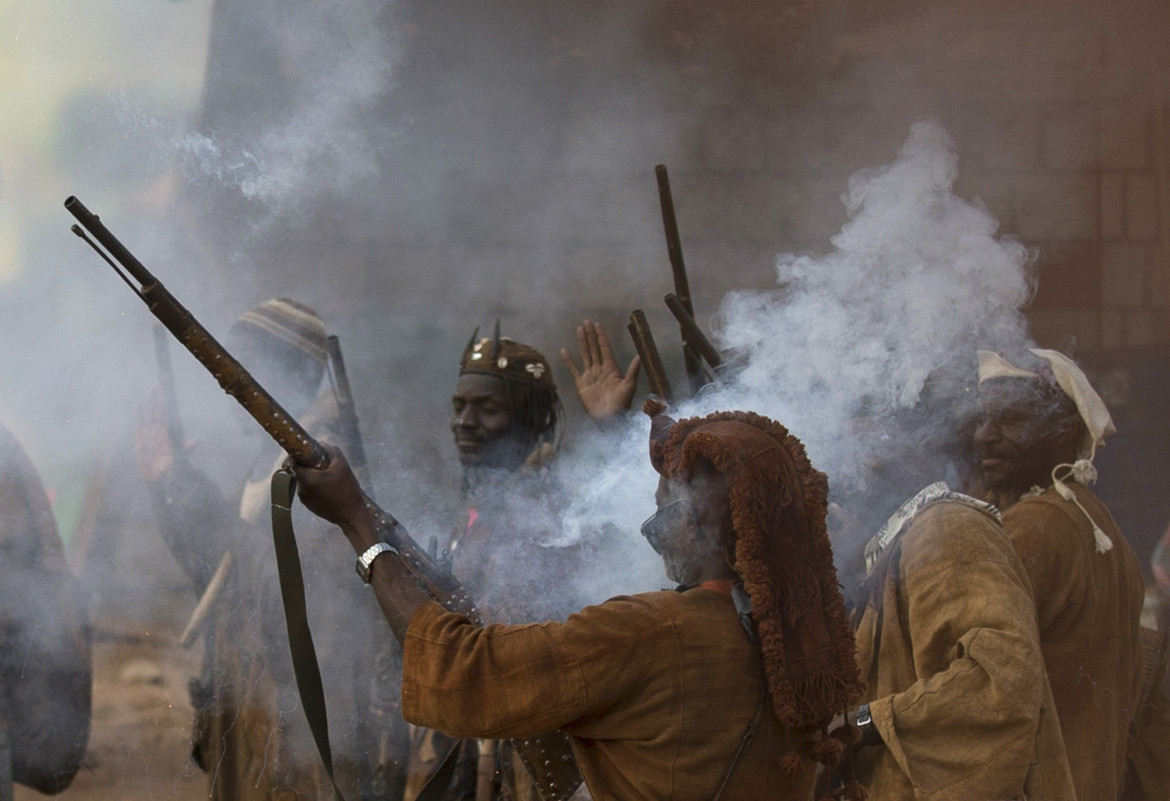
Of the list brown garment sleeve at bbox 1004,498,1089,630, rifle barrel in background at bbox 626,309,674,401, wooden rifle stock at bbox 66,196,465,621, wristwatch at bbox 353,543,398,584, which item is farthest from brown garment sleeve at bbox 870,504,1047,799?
wristwatch at bbox 353,543,398,584

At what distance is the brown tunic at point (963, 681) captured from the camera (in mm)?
2902

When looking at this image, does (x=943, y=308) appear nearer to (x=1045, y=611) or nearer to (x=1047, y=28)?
(x=1045, y=611)

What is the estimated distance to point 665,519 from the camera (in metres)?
2.34

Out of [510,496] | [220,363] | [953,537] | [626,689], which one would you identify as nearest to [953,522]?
[953,537]

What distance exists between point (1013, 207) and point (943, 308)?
5.59ft

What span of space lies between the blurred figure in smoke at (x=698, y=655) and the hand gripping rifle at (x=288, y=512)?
10.2 inches

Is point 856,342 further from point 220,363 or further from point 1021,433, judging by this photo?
point 220,363

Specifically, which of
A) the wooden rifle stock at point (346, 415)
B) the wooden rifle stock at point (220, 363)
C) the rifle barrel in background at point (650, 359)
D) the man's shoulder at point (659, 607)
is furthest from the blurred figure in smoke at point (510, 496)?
the man's shoulder at point (659, 607)

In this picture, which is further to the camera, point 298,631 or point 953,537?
point 953,537

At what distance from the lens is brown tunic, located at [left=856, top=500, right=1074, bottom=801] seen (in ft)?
9.52

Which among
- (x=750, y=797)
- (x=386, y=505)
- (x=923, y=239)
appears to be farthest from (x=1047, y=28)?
(x=750, y=797)

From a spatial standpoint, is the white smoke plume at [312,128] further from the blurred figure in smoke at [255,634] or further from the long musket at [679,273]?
the long musket at [679,273]

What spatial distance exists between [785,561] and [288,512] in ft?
4.09

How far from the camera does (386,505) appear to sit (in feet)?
14.6
